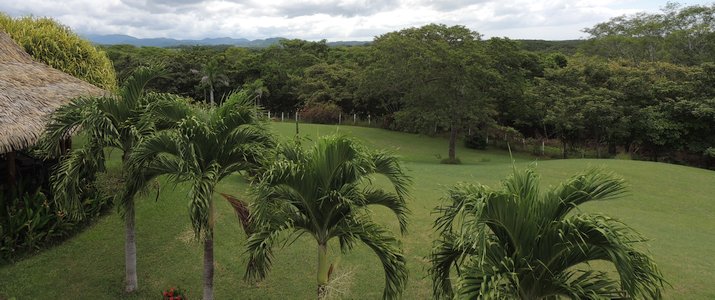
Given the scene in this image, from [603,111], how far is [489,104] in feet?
16.8

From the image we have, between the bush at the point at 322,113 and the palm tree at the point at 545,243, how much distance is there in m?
26.9

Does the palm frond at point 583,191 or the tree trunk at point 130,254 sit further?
the tree trunk at point 130,254

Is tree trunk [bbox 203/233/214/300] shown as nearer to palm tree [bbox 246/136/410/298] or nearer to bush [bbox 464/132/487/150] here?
palm tree [bbox 246/136/410/298]

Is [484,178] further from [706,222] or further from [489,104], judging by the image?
[489,104]

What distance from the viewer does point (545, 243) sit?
11.5ft

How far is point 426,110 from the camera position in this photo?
20.9 m

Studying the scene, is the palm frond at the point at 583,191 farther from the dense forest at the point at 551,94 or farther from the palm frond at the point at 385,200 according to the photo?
the dense forest at the point at 551,94

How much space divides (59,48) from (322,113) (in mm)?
18452

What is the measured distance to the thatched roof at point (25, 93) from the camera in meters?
6.98

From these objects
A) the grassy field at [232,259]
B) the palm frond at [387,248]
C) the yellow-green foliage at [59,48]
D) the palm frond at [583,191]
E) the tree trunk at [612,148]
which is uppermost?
the yellow-green foliage at [59,48]

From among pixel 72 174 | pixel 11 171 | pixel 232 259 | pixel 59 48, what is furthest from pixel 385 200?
pixel 59 48

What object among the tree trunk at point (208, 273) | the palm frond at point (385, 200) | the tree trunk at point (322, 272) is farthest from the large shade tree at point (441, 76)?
the tree trunk at point (322, 272)

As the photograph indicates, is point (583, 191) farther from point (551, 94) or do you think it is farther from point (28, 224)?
point (551, 94)

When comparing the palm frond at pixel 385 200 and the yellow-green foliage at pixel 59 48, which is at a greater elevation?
the yellow-green foliage at pixel 59 48
